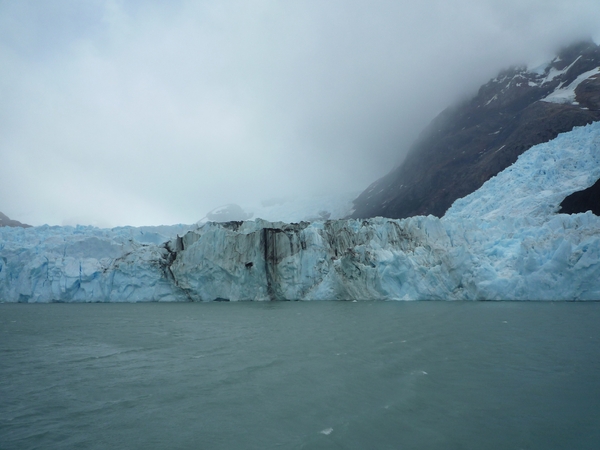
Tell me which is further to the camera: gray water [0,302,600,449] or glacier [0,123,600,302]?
glacier [0,123,600,302]

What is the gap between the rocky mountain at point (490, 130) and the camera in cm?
3469

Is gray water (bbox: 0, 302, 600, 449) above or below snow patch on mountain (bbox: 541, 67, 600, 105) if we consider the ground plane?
below

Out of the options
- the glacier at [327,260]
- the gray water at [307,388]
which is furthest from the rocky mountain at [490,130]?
the gray water at [307,388]

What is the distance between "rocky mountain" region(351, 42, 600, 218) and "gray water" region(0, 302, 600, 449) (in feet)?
99.2

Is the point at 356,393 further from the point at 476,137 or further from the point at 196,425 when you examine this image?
the point at 476,137

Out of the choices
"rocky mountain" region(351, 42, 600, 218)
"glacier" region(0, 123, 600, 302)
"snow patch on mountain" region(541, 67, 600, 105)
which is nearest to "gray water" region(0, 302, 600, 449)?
"glacier" region(0, 123, 600, 302)

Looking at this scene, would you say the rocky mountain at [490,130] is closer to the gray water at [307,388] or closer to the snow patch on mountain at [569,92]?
the snow patch on mountain at [569,92]

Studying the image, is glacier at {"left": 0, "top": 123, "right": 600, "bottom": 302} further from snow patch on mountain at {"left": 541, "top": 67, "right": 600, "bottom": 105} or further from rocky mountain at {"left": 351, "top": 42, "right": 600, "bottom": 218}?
snow patch on mountain at {"left": 541, "top": 67, "right": 600, "bottom": 105}

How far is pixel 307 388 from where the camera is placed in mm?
5555

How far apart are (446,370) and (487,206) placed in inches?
942

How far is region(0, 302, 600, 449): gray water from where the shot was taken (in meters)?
4.05

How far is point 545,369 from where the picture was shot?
6230mm

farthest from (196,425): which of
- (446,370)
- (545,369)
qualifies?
(545,369)

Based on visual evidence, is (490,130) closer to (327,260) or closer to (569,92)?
(569,92)
